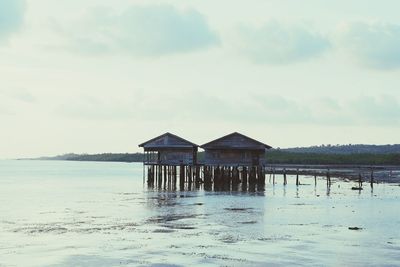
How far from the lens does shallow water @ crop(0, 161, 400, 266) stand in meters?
23.3

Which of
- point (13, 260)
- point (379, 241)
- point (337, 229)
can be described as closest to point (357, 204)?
point (337, 229)

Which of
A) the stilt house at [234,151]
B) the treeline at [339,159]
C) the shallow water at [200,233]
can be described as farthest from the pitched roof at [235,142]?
the treeline at [339,159]

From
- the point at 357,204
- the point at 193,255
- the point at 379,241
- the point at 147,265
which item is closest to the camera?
the point at 147,265

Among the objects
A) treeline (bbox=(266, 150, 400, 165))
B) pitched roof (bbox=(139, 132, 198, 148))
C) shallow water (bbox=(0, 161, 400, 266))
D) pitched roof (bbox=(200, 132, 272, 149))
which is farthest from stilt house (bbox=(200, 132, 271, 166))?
treeline (bbox=(266, 150, 400, 165))

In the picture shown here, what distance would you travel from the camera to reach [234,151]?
69.1 meters

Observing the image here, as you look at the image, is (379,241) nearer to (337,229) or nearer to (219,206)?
(337,229)

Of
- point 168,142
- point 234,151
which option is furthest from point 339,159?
point 168,142

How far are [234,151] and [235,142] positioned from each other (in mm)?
1081

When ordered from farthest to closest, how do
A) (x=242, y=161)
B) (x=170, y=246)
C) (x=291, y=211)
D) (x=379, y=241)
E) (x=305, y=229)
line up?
(x=242, y=161)
(x=291, y=211)
(x=305, y=229)
(x=379, y=241)
(x=170, y=246)

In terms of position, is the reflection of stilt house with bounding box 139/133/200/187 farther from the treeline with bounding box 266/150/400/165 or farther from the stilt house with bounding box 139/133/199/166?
the treeline with bounding box 266/150/400/165

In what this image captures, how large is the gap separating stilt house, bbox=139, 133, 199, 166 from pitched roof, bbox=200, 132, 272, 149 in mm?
2600

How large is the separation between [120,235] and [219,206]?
16.9 meters

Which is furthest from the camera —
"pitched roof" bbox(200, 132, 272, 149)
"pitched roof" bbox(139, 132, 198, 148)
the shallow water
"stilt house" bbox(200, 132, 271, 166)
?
"pitched roof" bbox(139, 132, 198, 148)

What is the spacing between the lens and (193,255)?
941 inches
